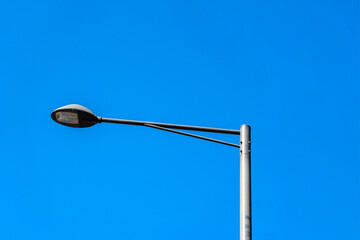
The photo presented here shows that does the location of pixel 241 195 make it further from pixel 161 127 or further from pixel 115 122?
pixel 115 122

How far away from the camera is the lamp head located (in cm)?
841

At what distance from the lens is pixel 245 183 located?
7008 millimetres

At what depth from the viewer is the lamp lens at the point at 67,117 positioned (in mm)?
8469

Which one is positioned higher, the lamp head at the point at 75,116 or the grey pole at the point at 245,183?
the lamp head at the point at 75,116

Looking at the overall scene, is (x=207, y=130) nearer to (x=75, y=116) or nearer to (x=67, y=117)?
(x=75, y=116)

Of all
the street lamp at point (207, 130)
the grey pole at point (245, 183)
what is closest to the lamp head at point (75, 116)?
the street lamp at point (207, 130)

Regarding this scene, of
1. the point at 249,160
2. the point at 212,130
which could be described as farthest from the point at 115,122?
the point at 249,160

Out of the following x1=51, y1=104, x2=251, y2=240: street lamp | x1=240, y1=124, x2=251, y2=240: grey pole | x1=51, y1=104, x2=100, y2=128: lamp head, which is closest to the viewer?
x1=240, y1=124, x2=251, y2=240: grey pole

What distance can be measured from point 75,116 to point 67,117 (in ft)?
0.57

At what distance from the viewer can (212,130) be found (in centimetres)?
808

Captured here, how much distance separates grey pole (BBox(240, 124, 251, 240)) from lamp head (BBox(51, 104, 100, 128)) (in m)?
2.35

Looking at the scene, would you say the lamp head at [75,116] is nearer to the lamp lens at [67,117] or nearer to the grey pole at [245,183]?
the lamp lens at [67,117]

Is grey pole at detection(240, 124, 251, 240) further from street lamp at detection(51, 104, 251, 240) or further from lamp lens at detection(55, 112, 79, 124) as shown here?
lamp lens at detection(55, 112, 79, 124)

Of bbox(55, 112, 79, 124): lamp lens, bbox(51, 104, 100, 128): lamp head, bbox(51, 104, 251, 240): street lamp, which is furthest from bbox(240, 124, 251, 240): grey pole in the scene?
bbox(55, 112, 79, 124): lamp lens
